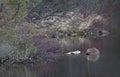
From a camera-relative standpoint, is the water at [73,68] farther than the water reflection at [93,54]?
No

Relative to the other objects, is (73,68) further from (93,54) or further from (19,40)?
(93,54)

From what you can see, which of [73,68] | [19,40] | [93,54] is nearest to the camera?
[73,68]

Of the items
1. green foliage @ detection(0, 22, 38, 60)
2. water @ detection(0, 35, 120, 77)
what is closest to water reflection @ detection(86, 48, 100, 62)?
water @ detection(0, 35, 120, 77)

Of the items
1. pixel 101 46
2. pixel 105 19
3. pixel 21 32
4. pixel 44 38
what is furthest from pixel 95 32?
pixel 21 32

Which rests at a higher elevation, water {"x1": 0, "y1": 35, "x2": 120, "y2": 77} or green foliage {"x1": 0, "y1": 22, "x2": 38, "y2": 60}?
green foliage {"x1": 0, "y1": 22, "x2": 38, "y2": 60}

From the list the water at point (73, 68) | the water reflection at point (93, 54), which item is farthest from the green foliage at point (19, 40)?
the water reflection at point (93, 54)

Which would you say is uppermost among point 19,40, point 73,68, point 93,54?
point 19,40

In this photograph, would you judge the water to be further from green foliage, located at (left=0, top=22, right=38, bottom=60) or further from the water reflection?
green foliage, located at (left=0, top=22, right=38, bottom=60)

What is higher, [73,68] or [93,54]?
[93,54]

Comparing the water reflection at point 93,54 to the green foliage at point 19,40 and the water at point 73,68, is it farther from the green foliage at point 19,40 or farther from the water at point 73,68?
the green foliage at point 19,40

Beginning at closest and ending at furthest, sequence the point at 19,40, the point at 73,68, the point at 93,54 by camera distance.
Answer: the point at 73,68 → the point at 19,40 → the point at 93,54

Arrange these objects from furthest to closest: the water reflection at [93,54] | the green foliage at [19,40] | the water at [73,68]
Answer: the water reflection at [93,54] → the green foliage at [19,40] → the water at [73,68]

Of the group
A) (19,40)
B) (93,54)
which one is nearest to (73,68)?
(19,40)

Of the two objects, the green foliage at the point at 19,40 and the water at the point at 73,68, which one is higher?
the green foliage at the point at 19,40
